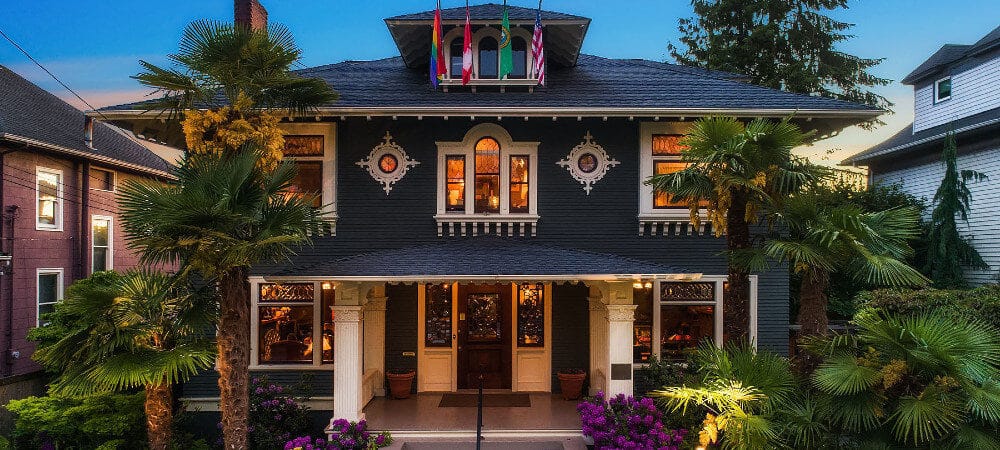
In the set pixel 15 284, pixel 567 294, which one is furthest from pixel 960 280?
pixel 15 284

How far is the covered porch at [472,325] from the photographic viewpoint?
9422 mm

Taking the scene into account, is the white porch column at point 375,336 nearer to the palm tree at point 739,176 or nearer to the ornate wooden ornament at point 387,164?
the ornate wooden ornament at point 387,164

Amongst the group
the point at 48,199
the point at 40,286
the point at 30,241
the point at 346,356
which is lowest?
the point at 346,356

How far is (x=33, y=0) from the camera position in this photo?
19.8 metres

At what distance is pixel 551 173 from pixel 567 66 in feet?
9.26

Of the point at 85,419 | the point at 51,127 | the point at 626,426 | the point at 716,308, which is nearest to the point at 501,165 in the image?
the point at 716,308

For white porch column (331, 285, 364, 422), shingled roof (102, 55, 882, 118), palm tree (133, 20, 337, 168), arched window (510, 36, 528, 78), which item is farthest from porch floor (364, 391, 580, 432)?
arched window (510, 36, 528, 78)

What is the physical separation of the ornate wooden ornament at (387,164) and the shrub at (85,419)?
5206mm

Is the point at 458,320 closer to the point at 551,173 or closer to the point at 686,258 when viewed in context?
the point at 551,173

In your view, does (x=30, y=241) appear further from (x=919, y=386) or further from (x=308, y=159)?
(x=919, y=386)

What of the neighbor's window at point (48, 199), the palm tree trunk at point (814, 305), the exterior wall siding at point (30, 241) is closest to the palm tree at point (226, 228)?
the palm tree trunk at point (814, 305)

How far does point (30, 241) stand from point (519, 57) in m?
12.3

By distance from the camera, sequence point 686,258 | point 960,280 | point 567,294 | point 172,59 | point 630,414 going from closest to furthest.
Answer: point 172,59
point 630,414
point 686,258
point 567,294
point 960,280

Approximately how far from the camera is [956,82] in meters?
18.0
